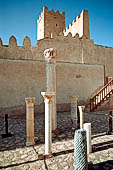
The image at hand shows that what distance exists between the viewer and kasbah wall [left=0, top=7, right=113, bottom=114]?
8867 mm

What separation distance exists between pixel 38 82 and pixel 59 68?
7.25 feet

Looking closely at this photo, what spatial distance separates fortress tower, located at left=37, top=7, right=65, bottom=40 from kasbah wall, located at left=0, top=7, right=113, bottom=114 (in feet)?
10.8

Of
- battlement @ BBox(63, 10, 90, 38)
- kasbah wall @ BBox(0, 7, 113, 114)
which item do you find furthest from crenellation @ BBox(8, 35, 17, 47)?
battlement @ BBox(63, 10, 90, 38)

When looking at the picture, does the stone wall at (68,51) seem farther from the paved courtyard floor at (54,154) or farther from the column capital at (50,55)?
the paved courtyard floor at (54,154)

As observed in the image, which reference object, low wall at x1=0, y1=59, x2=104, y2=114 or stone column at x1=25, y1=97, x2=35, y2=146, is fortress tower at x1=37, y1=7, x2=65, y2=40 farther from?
stone column at x1=25, y1=97, x2=35, y2=146

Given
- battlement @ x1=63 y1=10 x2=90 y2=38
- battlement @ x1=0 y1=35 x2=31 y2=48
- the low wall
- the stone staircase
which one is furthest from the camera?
battlement @ x1=63 y1=10 x2=90 y2=38

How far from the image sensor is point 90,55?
11.6 metres

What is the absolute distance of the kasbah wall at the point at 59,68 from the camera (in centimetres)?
887

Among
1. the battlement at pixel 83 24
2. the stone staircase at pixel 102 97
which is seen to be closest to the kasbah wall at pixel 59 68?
the battlement at pixel 83 24

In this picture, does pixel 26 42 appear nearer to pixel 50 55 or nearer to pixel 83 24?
pixel 50 55

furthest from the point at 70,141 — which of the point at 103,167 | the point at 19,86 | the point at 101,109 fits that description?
the point at 101,109

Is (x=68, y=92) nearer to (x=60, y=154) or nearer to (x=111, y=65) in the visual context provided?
(x=111, y=65)

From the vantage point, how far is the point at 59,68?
34.1ft

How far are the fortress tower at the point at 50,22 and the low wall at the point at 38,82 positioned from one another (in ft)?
23.5
